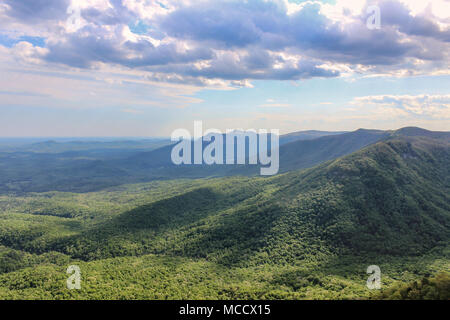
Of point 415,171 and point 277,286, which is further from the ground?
point 415,171

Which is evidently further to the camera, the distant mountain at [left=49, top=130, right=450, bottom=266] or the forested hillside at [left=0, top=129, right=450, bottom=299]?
the distant mountain at [left=49, top=130, right=450, bottom=266]

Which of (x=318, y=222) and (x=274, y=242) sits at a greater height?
(x=318, y=222)

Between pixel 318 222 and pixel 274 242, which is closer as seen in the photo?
pixel 274 242

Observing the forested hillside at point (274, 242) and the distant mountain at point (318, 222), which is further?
the distant mountain at point (318, 222)

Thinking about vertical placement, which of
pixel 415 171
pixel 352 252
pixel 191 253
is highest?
pixel 415 171

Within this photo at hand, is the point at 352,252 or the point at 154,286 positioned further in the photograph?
the point at 352,252
